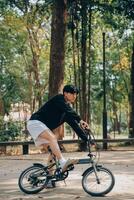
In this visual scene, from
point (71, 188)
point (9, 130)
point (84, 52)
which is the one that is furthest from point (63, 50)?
point (71, 188)

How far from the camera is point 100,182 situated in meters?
8.23

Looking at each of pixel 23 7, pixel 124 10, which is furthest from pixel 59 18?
pixel 23 7

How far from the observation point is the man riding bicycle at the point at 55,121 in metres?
8.27

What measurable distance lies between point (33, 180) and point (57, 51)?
35.9 ft

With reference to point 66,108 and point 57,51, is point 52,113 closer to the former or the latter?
point 66,108

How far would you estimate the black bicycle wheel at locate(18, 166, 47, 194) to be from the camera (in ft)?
27.9

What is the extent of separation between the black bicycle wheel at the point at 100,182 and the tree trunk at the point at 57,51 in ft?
35.7

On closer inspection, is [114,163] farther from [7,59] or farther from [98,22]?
[7,59]

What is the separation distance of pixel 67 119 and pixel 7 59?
123 ft

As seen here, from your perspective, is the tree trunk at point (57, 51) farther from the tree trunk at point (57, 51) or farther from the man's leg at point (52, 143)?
the man's leg at point (52, 143)

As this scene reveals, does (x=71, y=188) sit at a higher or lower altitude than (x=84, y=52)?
lower

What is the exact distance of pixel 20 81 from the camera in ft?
161

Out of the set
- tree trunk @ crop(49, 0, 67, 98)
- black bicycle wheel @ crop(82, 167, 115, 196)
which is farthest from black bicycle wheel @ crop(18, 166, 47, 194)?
tree trunk @ crop(49, 0, 67, 98)

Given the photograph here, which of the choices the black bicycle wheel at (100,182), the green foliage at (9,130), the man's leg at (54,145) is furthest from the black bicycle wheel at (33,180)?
the green foliage at (9,130)
